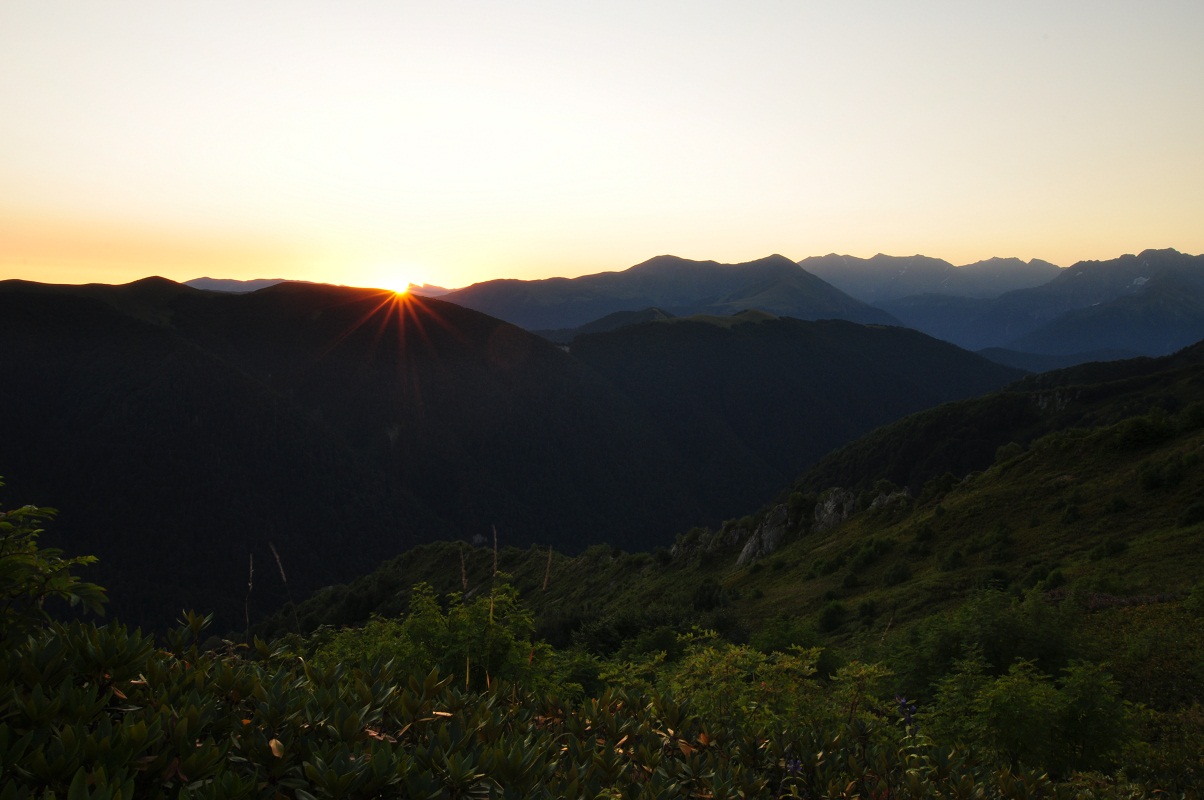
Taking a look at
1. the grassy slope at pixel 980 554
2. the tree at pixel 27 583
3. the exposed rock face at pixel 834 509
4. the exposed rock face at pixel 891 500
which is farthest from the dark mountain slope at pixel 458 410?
the tree at pixel 27 583

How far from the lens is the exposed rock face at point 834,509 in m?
42.1

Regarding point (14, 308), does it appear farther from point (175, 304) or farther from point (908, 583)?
point (908, 583)

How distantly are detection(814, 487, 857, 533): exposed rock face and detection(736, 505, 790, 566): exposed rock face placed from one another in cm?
222

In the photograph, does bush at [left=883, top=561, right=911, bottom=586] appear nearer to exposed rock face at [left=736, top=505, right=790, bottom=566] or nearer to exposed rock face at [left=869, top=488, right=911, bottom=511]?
exposed rock face at [left=869, top=488, right=911, bottom=511]

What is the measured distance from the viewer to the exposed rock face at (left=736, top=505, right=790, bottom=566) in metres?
42.9

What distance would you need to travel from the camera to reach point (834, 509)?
42.8m

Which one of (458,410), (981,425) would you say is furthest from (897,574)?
(458,410)

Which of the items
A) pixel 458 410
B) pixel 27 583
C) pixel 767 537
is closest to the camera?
pixel 27 583

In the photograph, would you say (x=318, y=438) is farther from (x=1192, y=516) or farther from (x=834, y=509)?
(x=1192, y=516)

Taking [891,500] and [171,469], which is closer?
[891,500]

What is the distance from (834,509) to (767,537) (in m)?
4.62

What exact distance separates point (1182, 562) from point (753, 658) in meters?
17.6

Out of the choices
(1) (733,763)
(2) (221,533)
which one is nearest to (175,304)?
(2) (221,533)

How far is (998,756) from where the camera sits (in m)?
8.37
